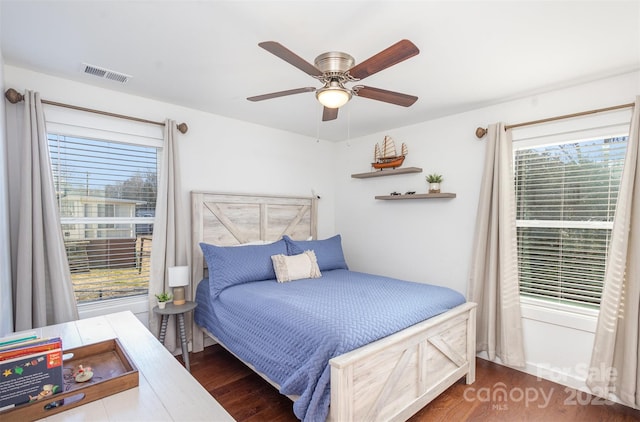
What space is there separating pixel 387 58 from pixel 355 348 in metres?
1.56

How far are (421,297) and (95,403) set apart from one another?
6.90 ft

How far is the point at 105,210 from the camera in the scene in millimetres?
2877

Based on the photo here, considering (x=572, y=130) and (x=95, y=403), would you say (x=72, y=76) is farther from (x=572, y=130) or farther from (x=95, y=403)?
(x=572, y=130)

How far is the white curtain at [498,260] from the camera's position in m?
2.88

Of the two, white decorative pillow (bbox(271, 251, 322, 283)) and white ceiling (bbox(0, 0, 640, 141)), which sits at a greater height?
white ceiling (bbox(0, 0, 640, 141))

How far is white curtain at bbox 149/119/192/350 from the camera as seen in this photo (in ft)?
9.77

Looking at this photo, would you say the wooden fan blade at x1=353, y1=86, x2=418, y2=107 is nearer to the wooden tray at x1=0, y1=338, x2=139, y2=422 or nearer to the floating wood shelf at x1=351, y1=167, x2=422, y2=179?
the floating wood shelf at x1=351, y1=167, x2=422, y2=179

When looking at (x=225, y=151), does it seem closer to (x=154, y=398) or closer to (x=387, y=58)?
(x=387, y=58)

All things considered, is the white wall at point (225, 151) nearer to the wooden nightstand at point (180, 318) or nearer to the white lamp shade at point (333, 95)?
the wooden nightstand at point (180, 318)

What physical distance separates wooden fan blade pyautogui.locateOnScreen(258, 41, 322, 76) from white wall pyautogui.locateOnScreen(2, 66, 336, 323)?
2.00 m

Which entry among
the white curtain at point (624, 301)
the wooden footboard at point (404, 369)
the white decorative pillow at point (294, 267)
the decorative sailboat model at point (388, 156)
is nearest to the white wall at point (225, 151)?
the decorative sailboat model at point (388, 156)

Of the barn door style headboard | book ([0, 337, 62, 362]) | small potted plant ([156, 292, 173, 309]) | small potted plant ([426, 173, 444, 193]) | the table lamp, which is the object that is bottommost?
small potted plant ([156, 292, 173, 309])

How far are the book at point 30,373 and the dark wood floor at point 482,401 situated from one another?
1442mm

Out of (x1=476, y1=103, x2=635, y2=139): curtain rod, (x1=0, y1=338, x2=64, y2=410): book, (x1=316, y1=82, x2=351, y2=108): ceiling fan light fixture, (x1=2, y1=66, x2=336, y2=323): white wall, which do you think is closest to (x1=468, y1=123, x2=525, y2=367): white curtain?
(x1=476, y1=103, x2=635, y2=139): curtain rod
